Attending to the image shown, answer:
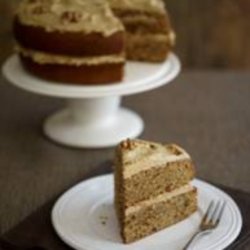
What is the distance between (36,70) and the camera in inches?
50.7

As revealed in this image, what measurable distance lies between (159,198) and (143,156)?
7cm

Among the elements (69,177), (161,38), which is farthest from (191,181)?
(161,38)

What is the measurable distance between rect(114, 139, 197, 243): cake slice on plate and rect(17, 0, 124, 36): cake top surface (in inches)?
14.5

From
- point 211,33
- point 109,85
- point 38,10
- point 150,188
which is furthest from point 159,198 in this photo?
point 211,33

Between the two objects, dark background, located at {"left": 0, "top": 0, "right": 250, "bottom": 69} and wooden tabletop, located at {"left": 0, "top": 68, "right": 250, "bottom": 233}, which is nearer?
wooden tabletop, located at {"left": 0, "top": 68, "right": 250, "bottom": 233}

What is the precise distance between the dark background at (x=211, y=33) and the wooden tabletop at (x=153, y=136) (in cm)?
59

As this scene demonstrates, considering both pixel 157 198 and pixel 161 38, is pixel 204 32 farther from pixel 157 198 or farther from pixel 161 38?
pixel 157 198

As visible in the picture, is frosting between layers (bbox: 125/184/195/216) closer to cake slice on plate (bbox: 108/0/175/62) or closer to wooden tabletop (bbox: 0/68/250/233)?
wooden tabletop (bbox: 0/68/250/233)

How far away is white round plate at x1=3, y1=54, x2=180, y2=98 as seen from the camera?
48.7 inches

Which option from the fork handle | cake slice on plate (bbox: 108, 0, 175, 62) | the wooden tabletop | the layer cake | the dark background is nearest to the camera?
the fork handle

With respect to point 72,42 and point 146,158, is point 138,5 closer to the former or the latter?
point 72,42

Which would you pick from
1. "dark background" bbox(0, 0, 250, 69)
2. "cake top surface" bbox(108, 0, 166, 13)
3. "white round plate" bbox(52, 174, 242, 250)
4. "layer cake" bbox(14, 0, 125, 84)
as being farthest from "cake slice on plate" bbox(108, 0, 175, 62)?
"dark background" bbox(0, 0, 250, 69)

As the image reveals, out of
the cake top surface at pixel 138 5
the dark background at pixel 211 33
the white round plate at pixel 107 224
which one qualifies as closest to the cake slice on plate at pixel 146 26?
the cake top surface at pixel 138 5

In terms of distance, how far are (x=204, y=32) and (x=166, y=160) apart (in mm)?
1427
